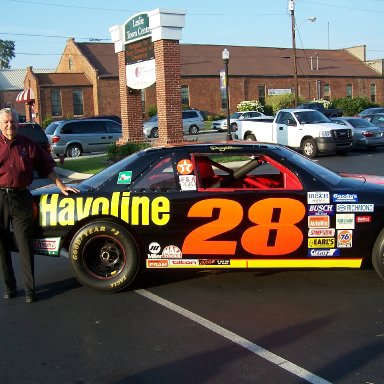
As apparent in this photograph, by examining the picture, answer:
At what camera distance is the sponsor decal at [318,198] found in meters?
5.09

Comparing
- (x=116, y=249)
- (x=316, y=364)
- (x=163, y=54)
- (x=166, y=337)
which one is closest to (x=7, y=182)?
(x=116, y=249)

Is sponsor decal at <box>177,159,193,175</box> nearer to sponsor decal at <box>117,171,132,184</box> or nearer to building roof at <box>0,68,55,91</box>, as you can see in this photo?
sponsor decal at <box>117,171,132,184</box>

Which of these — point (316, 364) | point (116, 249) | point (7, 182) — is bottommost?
point (316, 364)

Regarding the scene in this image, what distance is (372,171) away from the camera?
50.2ft

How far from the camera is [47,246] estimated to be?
5.40 m

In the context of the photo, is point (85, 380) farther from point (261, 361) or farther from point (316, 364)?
point (316, 364)

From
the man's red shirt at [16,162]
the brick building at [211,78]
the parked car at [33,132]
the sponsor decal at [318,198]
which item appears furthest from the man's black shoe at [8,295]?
the brick building at [211,78]

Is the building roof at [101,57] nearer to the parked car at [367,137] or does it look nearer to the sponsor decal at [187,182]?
the parked car at [367,137]

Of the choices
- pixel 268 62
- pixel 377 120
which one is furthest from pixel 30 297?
pixel 268 62

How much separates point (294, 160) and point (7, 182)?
281cm

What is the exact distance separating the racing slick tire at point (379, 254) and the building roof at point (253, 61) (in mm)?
45876

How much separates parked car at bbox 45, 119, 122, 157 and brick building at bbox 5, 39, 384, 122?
25.4 m

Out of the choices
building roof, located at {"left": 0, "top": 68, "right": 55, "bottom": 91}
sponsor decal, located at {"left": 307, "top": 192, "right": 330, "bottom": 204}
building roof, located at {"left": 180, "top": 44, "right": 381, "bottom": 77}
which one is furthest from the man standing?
building roof, located at {"left": 0, "top": 68, "right": 55, "bottom": 91}

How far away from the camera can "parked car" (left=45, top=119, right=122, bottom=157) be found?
73.9 ft
